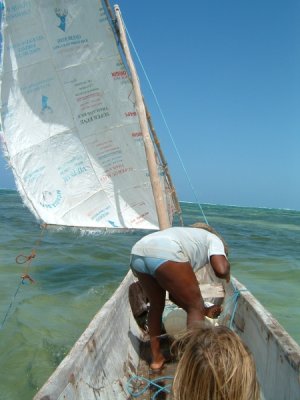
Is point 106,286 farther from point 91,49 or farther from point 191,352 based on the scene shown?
point 191,352

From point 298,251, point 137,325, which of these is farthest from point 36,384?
point 298,251

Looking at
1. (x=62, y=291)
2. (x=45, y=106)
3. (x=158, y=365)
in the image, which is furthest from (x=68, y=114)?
(x=158, y=365)

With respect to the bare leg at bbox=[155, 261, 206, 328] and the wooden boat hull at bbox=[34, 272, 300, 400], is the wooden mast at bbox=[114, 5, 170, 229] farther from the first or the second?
the bare leg at bbox=[155, 261, 206, 328]

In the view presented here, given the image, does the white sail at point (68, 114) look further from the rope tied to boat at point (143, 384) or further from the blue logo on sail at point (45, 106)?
the rope tied to boat at point (143, 384)

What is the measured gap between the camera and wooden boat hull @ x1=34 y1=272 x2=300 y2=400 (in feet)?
7.40

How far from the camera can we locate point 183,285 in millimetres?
2758

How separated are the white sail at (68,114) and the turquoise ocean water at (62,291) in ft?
5.64

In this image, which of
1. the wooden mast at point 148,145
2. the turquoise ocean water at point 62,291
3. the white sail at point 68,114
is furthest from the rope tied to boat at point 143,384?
the white sail at point 68,114

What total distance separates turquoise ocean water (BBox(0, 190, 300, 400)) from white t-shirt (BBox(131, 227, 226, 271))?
8.52ft

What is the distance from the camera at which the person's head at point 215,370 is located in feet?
4.70

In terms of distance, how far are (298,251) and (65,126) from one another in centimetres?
1310

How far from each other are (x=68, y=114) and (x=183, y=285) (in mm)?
4252

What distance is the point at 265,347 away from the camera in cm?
300

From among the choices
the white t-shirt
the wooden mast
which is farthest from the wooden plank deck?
the wooden mast
